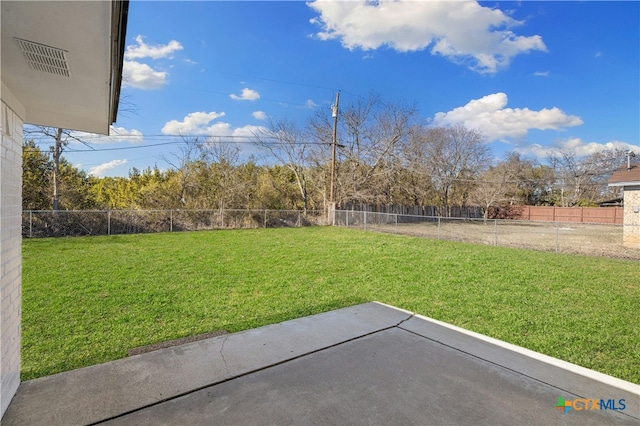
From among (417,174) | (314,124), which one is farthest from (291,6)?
(417,174)

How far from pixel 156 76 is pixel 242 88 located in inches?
263

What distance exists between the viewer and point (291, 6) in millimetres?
10320

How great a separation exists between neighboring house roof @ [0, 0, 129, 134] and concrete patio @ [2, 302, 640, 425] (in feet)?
7.06

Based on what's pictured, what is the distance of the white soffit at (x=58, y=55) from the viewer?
53.9 inches

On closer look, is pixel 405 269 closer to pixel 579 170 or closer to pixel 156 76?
pixel 156 76

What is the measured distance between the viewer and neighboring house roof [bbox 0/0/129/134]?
1.38 meters

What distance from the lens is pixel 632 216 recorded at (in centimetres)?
1120

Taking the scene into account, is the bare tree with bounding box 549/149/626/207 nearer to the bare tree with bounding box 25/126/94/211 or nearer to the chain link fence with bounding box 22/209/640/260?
the chain link fence with bounding box 22/209/640/260

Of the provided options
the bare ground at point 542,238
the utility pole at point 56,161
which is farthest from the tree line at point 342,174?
the bare ground at point 542,238

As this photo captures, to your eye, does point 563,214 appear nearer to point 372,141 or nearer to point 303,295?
point 372,141

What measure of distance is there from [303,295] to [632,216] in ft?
42.5

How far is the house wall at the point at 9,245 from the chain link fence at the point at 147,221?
43.0 ft

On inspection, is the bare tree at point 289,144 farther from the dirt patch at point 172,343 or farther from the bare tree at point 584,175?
the bare tree at point 584,175

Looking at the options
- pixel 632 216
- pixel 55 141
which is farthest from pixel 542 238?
pixel 55 141
